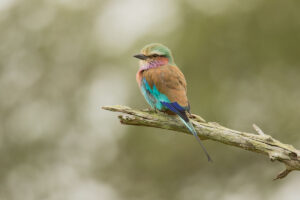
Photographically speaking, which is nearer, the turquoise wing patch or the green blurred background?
the turquoise wing patch

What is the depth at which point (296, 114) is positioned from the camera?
13.4 metres

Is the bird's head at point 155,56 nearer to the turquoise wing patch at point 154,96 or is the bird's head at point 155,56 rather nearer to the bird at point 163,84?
the bird at point 163,84

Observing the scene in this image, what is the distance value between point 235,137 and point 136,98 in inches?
307

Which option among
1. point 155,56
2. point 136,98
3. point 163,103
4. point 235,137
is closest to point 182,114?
point 163,103

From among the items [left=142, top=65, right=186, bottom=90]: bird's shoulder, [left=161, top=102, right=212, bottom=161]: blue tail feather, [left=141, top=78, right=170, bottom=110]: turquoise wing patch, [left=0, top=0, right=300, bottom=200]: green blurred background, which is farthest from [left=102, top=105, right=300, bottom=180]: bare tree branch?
[left=0, top=0, right=300, bottom=200]: green blurred background

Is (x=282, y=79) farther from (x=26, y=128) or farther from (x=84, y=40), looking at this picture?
(x=26, y=128)

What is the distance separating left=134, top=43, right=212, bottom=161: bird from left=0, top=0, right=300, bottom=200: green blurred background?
6260 millimetres

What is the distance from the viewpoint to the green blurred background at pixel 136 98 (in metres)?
13.5

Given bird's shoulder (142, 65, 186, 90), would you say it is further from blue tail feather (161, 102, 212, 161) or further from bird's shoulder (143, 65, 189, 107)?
blue tail feather (161, 102, 212, 161)

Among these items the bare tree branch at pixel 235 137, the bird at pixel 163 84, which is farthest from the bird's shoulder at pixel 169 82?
the bare tree branch at pixel 235 137

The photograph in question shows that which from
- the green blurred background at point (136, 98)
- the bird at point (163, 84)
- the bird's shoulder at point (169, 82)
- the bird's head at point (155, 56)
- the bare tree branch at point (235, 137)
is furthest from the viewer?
the green blurred background at point (136, 98)

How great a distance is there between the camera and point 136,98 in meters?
13.2

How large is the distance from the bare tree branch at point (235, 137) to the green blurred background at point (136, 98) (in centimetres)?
721

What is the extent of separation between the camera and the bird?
19.4ft
